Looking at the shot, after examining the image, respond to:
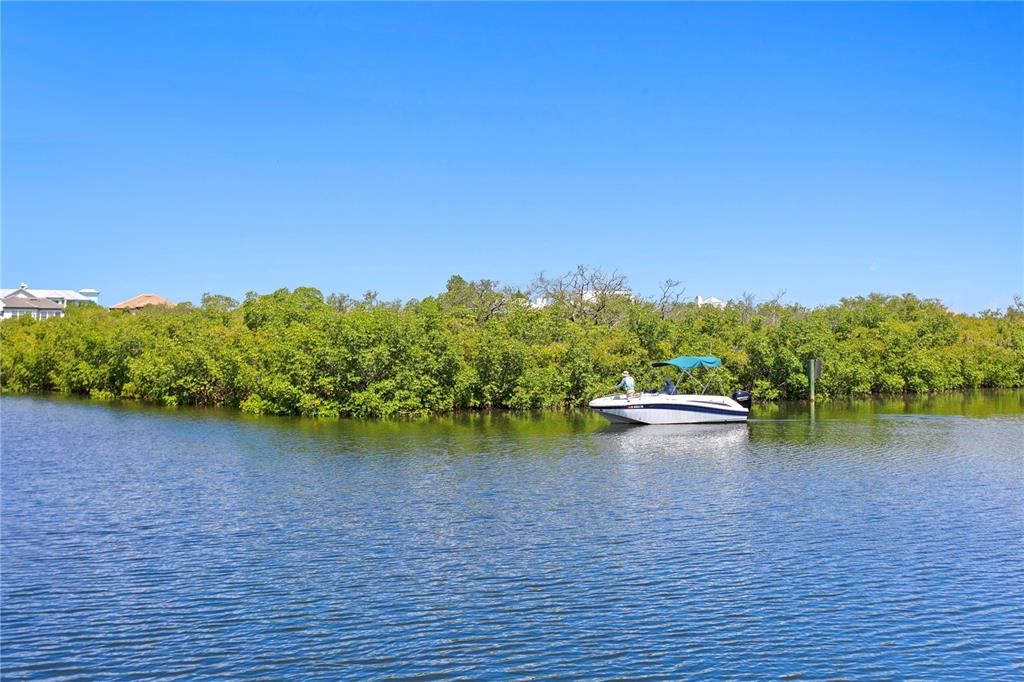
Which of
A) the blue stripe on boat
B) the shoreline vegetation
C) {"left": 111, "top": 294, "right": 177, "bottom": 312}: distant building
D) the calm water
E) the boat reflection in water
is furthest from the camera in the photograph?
{"left": 111, "top": 294, "right": 177, "bottom": 312}: distant building

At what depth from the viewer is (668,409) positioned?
159 ft

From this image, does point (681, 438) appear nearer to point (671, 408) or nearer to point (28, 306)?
point (671, 408)

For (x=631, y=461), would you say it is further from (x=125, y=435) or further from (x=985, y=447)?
(x=125, y=435)

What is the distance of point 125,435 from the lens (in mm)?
43688

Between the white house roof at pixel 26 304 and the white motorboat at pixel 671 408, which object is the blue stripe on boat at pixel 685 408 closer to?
the white motorboat at pixel 671 408

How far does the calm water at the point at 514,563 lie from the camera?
48.5 ft

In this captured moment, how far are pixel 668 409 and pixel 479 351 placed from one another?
14.5 metres

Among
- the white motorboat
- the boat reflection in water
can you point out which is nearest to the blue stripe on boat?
the white motorboat

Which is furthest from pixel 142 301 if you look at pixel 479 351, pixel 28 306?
pixel 479 351

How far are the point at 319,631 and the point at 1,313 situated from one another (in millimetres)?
166017

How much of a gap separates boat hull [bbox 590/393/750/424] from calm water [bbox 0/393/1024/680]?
1018 cm

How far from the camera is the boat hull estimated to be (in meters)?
47.7

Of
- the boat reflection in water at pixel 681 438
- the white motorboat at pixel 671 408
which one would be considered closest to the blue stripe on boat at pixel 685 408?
the white motorboat at pixel 671 408

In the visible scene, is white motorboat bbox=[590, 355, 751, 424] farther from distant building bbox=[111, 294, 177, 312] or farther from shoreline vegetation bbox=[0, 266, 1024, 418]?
distant building bbox=[111, 294, 177, 312]
